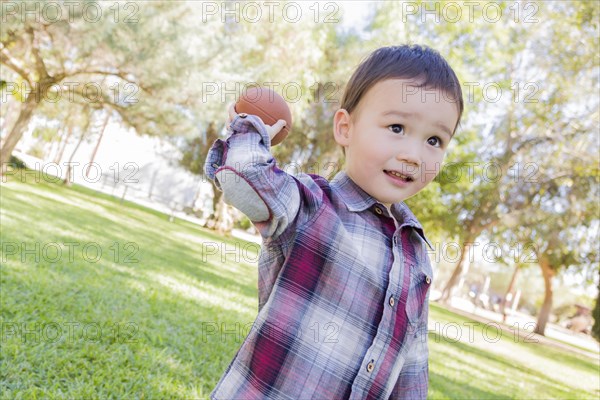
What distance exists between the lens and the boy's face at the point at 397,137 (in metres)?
1.56

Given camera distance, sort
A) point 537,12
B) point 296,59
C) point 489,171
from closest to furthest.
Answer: point 537,12 → point 296,59 → point 489,171

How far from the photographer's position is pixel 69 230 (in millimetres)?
8898

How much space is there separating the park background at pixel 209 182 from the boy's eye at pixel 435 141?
60 centimetres

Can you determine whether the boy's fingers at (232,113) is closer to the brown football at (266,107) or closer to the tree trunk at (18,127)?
the brown football at (266,107)

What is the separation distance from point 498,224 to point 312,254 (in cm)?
2379

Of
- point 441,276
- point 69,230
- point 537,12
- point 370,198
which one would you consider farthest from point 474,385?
point 441,276

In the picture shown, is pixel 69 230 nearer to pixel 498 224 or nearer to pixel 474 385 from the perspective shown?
pixel 474 385

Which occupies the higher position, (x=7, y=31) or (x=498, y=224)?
(x=498, y=224)

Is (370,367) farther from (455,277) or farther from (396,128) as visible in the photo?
(455,277)

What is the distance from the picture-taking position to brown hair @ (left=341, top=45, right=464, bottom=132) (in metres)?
1.65

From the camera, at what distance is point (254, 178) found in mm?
1264

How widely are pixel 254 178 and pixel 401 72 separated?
2.20ft

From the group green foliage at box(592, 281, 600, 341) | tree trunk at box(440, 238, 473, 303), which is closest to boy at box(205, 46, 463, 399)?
green foliage at box(592, 281, 600, 341)

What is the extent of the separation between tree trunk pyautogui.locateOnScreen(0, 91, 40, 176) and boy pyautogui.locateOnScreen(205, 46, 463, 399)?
1761cm
